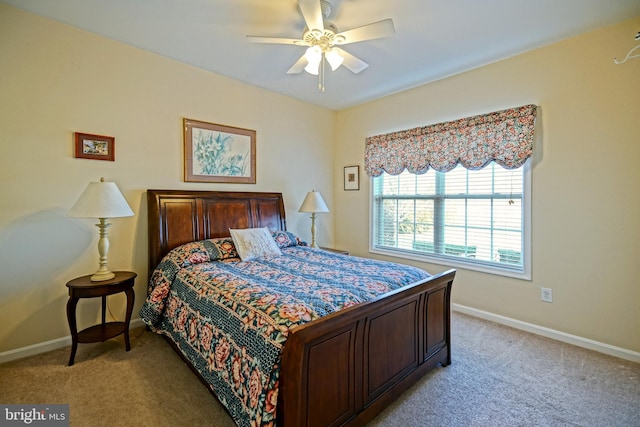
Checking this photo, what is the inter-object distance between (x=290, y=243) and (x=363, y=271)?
1307 millimetres

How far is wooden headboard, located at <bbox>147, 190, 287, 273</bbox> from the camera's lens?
9.52 ft

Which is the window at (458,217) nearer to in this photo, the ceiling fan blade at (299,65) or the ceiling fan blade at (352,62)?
the ceiling fan blade at (352,62)

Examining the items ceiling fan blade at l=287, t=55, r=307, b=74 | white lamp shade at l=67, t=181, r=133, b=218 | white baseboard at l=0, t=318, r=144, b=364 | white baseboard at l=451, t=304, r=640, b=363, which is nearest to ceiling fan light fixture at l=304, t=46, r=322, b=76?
ceiling fan blade at l=287, t=55, r=307, b=74

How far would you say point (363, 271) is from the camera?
2322mm

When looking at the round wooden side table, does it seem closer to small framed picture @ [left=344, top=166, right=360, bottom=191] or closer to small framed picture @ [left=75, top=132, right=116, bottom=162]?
small framed picture @ [left=75, top=132, right=116, bottom=162]

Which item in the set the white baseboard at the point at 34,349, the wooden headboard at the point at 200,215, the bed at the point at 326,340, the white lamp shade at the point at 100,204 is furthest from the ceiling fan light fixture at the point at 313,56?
the white baseboard at the point at 34,349

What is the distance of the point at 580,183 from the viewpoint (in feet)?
8.51

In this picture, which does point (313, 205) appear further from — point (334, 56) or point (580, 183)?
point (580, 183)

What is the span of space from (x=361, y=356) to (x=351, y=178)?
10.4 feet

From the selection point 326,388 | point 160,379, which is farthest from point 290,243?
point 326,388

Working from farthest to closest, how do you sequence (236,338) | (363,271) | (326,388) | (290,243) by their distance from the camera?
(290,243)
(363,271)
(236,338)
(326,388)

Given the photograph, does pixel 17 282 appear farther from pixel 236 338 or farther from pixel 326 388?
pixel 326 388

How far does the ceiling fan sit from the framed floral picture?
1.39 meters

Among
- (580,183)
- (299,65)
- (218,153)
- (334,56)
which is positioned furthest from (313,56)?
(580,183)
